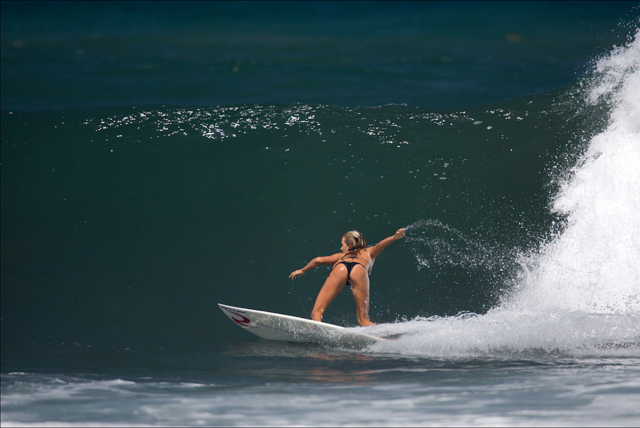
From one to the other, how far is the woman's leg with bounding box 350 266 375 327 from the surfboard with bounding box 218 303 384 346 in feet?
1.19

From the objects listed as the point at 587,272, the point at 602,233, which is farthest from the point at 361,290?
the point at 602,233

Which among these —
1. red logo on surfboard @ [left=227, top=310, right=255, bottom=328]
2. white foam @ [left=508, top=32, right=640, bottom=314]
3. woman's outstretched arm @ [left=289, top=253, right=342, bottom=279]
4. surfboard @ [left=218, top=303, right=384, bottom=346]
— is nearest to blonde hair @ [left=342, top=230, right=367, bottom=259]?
woman's outstretched arm @ [left=289, top=253, right=342, bottom=279]

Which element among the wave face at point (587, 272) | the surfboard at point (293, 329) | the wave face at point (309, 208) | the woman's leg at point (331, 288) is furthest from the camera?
the wave face at point (309, 208)

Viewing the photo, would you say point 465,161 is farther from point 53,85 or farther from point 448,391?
point 53,85

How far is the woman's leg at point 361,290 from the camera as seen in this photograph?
14.4 feet

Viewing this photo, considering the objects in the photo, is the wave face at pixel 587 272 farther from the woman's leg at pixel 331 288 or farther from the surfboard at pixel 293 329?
the woman's leg at pixel 331 288

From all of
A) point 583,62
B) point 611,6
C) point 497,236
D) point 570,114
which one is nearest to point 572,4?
point 611,6

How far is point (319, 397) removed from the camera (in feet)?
8.58

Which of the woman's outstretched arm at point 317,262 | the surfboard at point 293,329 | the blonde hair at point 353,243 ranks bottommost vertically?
the surfboard at point 293,329

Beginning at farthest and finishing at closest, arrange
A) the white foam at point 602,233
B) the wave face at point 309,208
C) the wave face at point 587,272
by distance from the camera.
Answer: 1. the white foam at point 602,233
2. the wave face at point 309,208
3. the wave face at point 587,272

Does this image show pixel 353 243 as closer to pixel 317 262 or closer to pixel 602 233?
pixel 317 262

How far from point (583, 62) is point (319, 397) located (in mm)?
6567

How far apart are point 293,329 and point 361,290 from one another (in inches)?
28.1

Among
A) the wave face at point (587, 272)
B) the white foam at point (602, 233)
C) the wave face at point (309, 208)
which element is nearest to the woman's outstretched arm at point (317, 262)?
the wave face at point (587, 272)
